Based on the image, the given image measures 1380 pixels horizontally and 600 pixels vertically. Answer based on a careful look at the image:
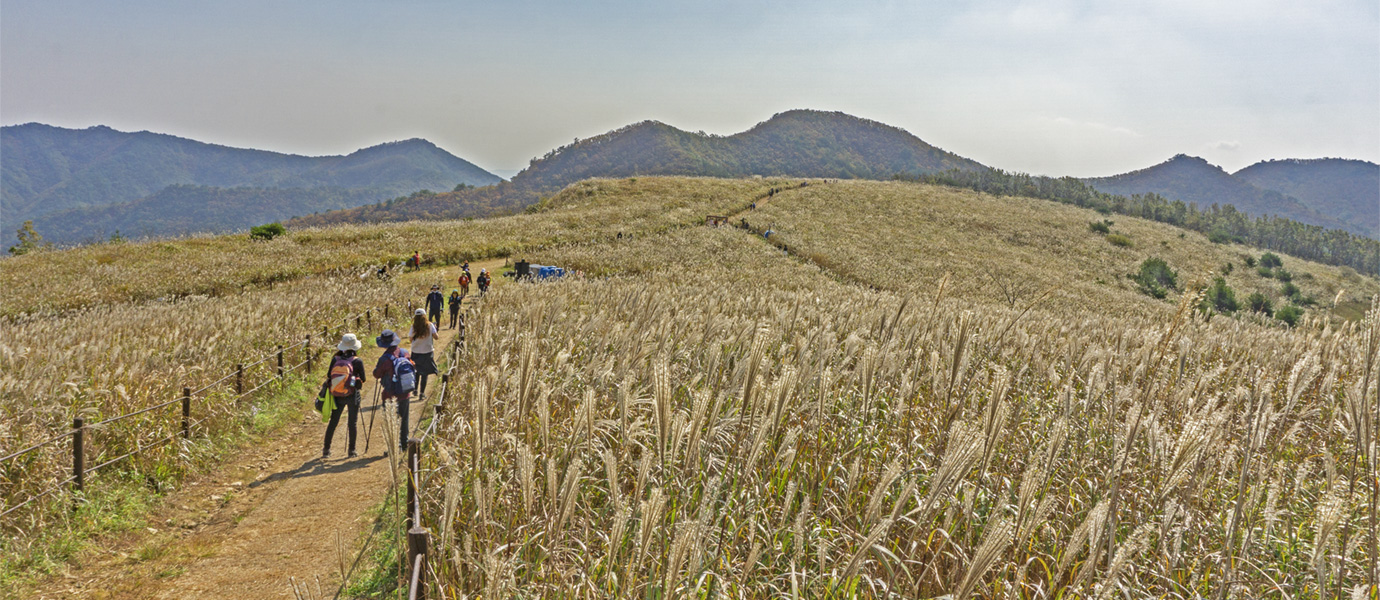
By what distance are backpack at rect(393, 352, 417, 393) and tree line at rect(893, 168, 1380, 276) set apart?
138232 millimetres

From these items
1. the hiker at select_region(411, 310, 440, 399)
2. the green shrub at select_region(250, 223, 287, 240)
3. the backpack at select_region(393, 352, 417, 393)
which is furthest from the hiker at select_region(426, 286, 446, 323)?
the green shrub at select_region(250, 223, 287, 240)

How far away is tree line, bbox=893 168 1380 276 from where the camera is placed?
126 metres

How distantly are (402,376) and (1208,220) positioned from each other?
172116 mm

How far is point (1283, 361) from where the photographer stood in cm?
811

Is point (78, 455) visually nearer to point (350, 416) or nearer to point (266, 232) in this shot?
point (350, 416)

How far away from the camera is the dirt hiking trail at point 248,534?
5832 mm

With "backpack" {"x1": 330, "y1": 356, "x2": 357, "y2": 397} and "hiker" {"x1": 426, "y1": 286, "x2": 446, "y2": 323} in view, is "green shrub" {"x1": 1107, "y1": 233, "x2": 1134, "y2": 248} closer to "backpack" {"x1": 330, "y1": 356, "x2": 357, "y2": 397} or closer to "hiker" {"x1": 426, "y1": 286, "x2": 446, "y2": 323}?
"hiker" {"x1": 426, "y1": 286, "x2": 446, "y2": 323}

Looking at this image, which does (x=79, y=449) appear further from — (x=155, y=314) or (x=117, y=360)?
(x=155, y=314)

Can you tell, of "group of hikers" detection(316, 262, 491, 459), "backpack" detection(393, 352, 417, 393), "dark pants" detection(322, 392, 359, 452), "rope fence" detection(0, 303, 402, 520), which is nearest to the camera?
"rope fence" detection(0, 303, 402, 520)

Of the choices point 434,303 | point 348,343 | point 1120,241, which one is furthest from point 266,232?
point 1120,241

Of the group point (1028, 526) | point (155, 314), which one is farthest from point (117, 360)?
point (1028, 526)

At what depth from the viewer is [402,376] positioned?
8.38 meters

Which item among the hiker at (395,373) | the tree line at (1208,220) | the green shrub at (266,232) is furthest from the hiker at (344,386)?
the tree line at (1208,220)

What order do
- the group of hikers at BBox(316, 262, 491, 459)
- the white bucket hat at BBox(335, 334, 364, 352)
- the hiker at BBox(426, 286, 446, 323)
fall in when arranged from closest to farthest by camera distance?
1. the group of hikers at BBox(316, 262, 491, 459)
2. the white bucket hat at BBox(335, 334, 364, 352)
3. the hiker at BBox(426, 286, 446, 323)
